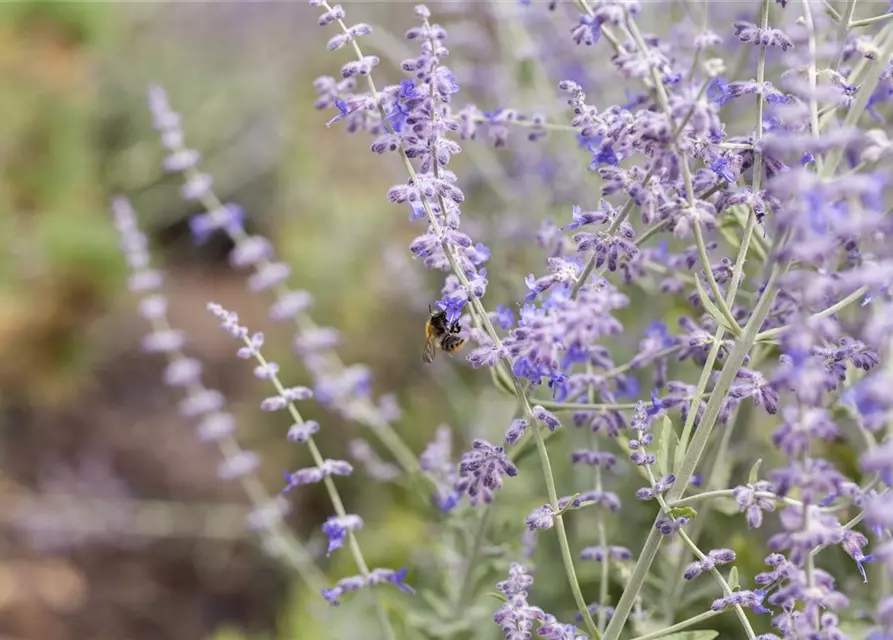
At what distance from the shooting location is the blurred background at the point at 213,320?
4.80 ft

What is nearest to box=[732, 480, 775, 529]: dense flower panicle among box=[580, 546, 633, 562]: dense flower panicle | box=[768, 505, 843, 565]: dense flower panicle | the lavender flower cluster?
the lavender flower cluster

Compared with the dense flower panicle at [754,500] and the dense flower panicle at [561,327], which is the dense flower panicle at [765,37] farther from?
the dense flower panicle at [754,500]

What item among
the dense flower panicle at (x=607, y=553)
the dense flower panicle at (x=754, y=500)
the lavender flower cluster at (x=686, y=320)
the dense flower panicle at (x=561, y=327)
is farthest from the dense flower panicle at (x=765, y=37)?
the dense flower panicle at (x=607, y=553)

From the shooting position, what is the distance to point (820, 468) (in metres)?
0.54

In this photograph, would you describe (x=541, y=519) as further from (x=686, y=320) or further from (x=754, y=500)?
(x=686, y=320)

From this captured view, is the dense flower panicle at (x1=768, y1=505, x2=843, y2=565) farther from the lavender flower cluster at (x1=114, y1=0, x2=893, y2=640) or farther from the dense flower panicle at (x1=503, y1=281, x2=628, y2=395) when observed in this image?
the dense flower panicle at (x1=503, y1=281, x2=628, y2=395)

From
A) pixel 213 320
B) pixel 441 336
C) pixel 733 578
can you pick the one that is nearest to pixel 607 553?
pixel 733 578

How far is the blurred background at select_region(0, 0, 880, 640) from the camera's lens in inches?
57.6

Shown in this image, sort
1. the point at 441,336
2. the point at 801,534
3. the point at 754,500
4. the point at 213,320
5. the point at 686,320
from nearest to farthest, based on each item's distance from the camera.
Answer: the point at 801,534 < the point at 754,500 < the point at 686,320 < the point at 441,336 < the point at 213,320

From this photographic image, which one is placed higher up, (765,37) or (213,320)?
(213,320)

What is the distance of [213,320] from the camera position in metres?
2.80

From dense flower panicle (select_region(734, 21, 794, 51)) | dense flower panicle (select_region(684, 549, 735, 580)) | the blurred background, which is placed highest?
the blurred background

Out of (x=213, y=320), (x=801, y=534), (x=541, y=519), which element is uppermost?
(x=213, y=320)

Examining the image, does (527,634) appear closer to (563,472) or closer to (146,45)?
(563,472)
